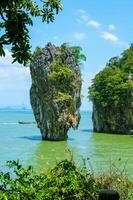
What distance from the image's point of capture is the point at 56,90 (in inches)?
1679

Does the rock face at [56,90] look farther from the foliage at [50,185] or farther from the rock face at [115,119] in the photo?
the foliage at [50,185]

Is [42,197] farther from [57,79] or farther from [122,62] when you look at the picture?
[122,62]

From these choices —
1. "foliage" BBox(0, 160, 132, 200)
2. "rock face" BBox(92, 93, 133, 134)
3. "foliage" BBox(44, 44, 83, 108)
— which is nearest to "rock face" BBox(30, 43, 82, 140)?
"foliage" BBox(44, 44, 83, 108)

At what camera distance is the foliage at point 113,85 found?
193 ft

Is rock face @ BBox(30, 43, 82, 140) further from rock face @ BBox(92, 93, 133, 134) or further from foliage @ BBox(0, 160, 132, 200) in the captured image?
foliage @ BBox(0, 160, 132, 200)

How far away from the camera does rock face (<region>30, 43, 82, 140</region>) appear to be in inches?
1658

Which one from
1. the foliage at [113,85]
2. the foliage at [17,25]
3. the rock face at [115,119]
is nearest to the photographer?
the foliage at [17,25]

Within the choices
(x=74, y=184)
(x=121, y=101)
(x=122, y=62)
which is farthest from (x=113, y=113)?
(x=74, y=184)

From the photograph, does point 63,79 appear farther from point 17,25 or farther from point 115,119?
point 17,25

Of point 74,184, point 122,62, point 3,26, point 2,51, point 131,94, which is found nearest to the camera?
point 2,51

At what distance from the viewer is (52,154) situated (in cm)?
2980

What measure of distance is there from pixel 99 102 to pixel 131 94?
4.66 meters

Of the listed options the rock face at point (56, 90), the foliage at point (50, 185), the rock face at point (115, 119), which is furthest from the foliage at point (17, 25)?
the rock face at point (115, 119)

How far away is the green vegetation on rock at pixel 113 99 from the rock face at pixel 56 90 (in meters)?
15.3
